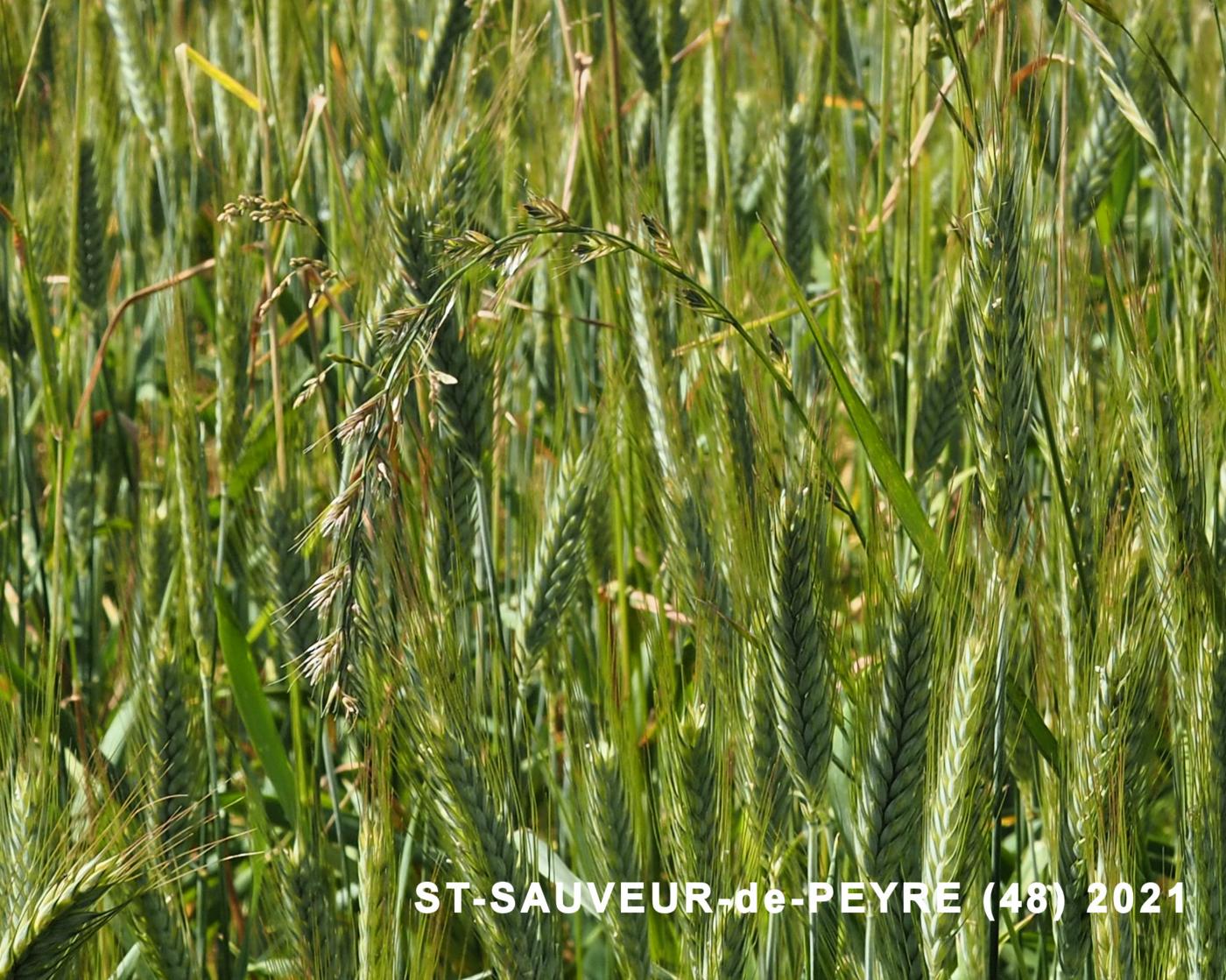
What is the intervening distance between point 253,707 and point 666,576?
403 mm

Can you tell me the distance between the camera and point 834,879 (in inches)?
41.1

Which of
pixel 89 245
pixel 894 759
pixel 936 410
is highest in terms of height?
pixel 89 245

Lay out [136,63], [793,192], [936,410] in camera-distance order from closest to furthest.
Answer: [936,410] < [793,192] < [136,63]

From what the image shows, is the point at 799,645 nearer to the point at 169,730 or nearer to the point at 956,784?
the point at 956,784

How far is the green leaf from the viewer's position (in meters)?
1.20

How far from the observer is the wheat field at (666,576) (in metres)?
0.83

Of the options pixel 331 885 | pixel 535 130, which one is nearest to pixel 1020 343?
pixel 331 885

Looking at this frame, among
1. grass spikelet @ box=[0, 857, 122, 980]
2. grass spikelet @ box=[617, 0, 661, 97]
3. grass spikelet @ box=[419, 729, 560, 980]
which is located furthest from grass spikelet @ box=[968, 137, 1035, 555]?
grass spikelet @ box=[617, 0, 661, 97]

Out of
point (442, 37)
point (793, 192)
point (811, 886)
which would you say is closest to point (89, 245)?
point (442, 37)

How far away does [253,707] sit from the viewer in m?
1.20

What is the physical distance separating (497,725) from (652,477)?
27 centimetres

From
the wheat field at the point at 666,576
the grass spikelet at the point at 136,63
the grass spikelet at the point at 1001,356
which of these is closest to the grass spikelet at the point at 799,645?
the wheat field at the point at 666,576

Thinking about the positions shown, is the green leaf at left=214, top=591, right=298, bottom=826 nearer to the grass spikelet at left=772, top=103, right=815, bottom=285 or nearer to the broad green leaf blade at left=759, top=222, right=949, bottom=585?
the broad green leaf blade at left=759, top=222, right=949, bottom=585

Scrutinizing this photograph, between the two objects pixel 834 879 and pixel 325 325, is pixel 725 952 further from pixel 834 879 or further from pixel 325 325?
pixel 325 325
